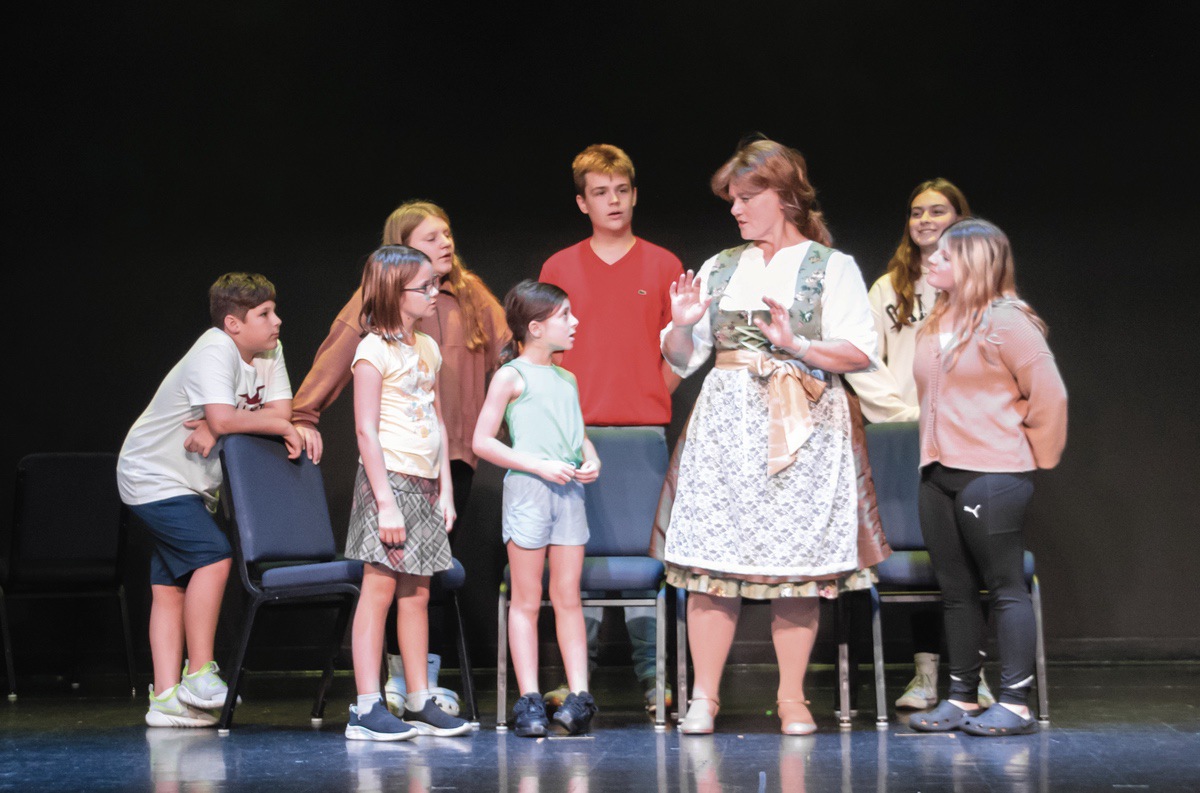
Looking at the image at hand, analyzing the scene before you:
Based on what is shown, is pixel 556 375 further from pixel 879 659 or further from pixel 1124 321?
pixel 1124 321

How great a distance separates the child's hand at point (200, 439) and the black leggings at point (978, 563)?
7.22ft

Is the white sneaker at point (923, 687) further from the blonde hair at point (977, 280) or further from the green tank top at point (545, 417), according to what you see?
the green tank top at point (545, 417)

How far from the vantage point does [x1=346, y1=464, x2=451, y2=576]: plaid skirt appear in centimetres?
374

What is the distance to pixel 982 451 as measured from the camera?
374 cm

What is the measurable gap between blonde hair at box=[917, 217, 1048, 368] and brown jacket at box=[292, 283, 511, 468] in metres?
1.42

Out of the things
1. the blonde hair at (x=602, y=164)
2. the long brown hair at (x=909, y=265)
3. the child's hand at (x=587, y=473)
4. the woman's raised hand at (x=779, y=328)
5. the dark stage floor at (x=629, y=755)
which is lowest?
the dark stage floor at (x=629, y=755)

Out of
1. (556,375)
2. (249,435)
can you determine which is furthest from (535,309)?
(249,435)

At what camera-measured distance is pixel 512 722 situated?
4.01 meters

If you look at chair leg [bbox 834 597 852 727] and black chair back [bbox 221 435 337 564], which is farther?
black chair back [bbox 221 435 337 564]

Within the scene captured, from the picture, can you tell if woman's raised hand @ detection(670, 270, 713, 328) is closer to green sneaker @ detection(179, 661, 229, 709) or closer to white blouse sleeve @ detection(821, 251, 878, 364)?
white blouse sleeve @ detection(821, 251, 878, 364)

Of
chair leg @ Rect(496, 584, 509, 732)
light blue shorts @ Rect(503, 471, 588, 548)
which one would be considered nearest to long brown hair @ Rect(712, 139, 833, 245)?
light blue shorts @ Rect(503, 471, 588, 548)

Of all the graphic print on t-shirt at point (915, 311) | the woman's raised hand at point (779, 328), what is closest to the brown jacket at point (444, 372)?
the woman's raised hand at point (779, 328)

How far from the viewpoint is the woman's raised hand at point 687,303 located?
148 inches

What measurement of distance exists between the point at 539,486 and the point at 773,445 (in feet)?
2.19
